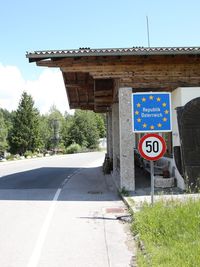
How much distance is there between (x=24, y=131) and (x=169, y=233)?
76.5m

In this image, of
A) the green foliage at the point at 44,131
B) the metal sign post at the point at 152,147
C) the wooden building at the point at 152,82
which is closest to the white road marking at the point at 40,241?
the metal sign post at the point at 152,147

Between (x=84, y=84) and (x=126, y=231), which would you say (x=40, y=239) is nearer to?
(x=126, y=231)

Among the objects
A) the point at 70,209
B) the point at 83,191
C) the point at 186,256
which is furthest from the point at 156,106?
the point at 83,191

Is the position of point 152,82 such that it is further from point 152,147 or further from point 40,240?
point 40,240

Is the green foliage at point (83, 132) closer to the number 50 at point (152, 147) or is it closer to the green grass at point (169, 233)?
the number 50 at point (152, 147)

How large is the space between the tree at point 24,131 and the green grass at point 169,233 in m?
73.6

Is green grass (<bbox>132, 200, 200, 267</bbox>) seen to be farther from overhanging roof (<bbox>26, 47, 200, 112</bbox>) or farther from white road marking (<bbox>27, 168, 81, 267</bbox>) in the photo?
overhanging roof (<bbox>26, 47, 200, 112</bbox>)

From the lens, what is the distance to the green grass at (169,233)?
5602 millimetres

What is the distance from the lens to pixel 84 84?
18.8 m

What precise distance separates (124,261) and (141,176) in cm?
1345

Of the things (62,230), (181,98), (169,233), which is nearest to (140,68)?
(181,98)

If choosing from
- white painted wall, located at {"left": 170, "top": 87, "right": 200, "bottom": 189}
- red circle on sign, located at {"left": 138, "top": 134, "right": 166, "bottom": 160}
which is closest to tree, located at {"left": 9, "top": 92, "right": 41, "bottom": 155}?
white painted wall, located at {"left": 170, "top": 87, "right": 200, "bottom": 189}

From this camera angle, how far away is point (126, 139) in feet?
45.2

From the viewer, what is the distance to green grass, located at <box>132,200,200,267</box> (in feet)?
18.4
